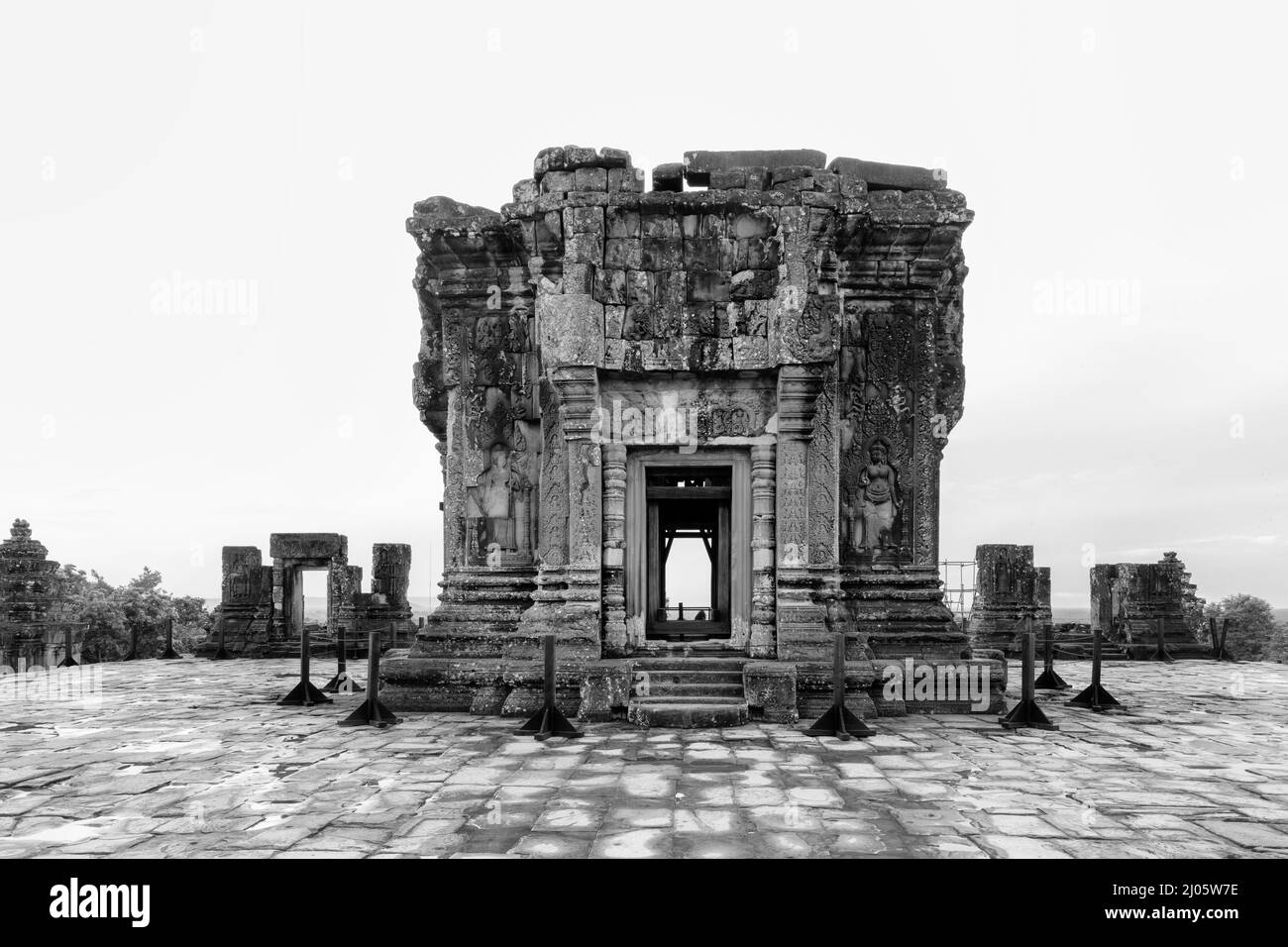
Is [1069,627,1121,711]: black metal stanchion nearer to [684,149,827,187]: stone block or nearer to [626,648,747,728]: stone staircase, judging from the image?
[626,648,747,728]: stone staircase

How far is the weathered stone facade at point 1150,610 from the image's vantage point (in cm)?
1858

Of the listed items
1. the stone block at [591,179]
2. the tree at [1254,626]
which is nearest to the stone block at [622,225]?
the stone block at [591,179]

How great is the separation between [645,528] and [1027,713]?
408cm

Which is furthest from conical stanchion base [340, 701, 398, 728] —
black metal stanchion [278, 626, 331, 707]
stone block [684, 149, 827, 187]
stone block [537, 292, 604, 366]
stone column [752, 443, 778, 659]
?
stone block [684, 149, 827, 187]

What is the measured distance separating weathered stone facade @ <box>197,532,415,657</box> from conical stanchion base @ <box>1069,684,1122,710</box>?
1326cm

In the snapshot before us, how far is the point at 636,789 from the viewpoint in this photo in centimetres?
628

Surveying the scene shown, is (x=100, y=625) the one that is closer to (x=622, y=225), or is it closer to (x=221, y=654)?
(x=221, y=654)

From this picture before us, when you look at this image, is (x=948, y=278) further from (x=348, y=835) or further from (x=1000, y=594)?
(x=348, y=835)

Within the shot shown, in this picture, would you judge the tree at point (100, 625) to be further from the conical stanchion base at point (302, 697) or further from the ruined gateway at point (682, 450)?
the ruined gateway at point (682, 450)

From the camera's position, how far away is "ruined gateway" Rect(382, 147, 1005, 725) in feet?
31.8

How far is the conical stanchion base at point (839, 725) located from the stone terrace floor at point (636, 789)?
25 cm

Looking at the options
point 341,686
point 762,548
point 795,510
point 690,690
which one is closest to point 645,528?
point 762,548
